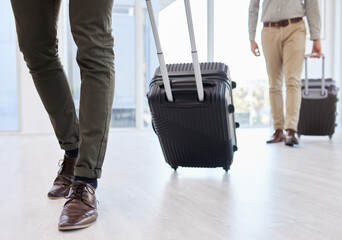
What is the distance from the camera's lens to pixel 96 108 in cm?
115

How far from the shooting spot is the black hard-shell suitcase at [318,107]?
3242 millimetres

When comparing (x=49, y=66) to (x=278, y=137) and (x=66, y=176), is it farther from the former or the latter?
(x=278, y=137)

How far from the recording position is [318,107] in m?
3.27

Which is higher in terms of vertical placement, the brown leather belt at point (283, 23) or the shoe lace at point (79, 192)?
the brown leather belt at point (283, 23)

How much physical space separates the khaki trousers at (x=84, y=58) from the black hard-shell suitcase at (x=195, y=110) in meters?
0.39

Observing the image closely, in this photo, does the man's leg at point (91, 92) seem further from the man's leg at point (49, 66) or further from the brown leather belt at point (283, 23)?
the brown leather belt at point (283, 23)

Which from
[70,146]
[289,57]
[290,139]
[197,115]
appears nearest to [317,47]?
[289,57]

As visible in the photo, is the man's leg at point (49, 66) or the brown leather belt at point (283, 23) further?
the brown leather belt at point (283, 23)

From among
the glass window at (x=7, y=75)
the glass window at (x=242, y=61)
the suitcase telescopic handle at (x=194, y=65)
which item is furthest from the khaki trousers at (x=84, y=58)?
the glass window at (x=242, y=61)

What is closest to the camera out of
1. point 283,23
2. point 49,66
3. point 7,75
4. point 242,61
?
point 49,66

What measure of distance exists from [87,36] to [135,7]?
381cm

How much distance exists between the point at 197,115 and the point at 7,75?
344cm

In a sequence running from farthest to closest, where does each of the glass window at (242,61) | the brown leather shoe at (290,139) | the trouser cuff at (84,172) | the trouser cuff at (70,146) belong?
the glass window at (242,61) < the brown leather shoe at (290,139) < the trouser cuff at (70,146) < the trouser cuff at (84,172)

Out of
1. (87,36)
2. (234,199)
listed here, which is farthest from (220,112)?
(87,36)
